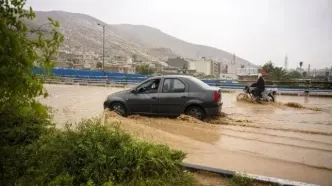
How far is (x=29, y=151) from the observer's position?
5551mm

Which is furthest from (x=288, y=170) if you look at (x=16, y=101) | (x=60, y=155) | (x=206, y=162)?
(x=16, y=101)

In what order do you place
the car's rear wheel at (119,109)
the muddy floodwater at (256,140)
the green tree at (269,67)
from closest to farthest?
the muddy floodwater at (256,140) < the car's rear wheel at (119,109) < the green tree at (269,67)

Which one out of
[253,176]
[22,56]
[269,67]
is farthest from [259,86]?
[269,67]

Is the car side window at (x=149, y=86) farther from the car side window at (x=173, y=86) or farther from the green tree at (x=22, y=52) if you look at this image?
the green tree at (x=22, y=52)

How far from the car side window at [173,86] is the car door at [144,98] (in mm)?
356

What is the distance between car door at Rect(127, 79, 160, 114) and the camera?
1034 centimetres

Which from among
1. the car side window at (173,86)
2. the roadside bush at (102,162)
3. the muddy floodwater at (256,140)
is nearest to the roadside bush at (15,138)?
the roadside bush at (102,162)

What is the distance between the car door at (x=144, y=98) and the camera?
33.9 feet

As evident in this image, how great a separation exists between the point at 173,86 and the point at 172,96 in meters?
0.37

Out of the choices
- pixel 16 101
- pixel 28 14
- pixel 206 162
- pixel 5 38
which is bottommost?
pixel 206 162

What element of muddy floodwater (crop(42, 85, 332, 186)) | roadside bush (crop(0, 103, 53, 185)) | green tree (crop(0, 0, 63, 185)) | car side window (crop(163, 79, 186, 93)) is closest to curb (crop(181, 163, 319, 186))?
muddy floodwater (crop(42, 85, 332, 186))

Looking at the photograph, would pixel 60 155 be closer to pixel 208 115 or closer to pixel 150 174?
pixel 150 174

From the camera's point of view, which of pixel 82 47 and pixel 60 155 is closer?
pixel 60 155

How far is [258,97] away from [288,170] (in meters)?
A: 10.9
